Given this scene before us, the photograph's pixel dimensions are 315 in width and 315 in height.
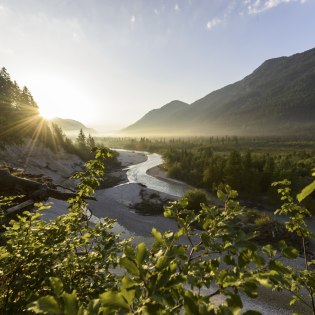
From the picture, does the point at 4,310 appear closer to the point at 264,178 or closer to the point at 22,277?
the point at 22,277

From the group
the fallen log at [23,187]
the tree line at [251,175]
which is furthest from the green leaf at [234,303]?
the tree line at [251,175]

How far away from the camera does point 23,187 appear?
49.0 feet

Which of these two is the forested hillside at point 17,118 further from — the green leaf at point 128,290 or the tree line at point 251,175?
the green leaf at point 128,290

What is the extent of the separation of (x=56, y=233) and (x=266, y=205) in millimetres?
35303

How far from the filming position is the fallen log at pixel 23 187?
14.3 m

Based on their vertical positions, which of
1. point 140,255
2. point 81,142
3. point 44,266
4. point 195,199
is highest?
point 140,255

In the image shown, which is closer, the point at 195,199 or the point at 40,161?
the point at 195,199

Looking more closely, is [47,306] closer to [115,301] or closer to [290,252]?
[115,301]

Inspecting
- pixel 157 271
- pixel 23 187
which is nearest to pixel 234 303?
pixel 157 271

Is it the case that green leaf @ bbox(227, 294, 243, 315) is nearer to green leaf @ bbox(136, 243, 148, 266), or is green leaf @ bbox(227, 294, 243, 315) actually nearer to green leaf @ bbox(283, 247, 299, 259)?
green leaf @ bbox(136, 243, 148, 266)

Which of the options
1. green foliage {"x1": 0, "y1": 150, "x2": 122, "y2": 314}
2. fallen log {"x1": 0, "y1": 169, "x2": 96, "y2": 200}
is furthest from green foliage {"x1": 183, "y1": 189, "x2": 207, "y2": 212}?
green foliage {"x1": 0, "y1": 150, "x2": 122, "y2": 314}

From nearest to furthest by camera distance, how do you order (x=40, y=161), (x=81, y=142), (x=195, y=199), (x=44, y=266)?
(x=44, y=266), (x=195, y=199), (x=40, y=161), (x=81, y=142)

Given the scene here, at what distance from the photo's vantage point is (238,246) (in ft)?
5.91

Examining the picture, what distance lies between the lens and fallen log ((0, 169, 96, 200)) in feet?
46.9
